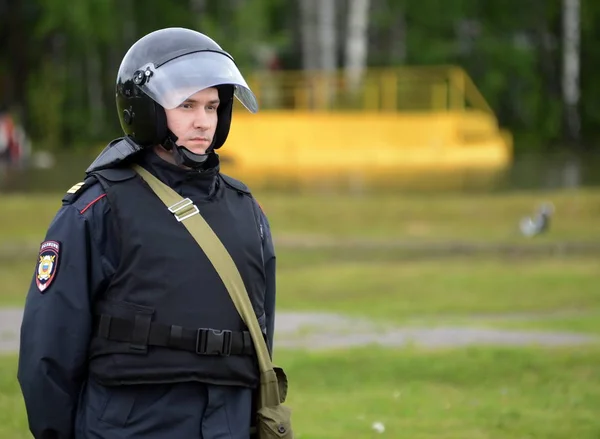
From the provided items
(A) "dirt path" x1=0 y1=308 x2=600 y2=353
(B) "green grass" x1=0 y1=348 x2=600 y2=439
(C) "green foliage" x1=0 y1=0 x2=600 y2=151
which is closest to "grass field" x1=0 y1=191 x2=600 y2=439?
(B) "green grass" x1=0 y1=348 x2=600 y2=439

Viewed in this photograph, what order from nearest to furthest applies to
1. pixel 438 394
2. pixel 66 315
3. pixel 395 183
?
pixel 66 315 < pixel 438 394 < pixel 395 183

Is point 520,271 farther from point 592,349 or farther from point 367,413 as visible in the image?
point 367,413

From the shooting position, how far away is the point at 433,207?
2050 cm

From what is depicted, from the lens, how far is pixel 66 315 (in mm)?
3619

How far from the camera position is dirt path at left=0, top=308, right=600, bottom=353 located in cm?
998

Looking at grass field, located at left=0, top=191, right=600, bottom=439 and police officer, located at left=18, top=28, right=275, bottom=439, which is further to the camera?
grass field, located at left=0, top=191, right=600, bottom=439

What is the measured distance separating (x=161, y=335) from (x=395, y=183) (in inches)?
865

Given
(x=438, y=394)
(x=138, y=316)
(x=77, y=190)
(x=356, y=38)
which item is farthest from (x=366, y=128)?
(x=138, y=316)

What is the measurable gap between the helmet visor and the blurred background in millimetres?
3381

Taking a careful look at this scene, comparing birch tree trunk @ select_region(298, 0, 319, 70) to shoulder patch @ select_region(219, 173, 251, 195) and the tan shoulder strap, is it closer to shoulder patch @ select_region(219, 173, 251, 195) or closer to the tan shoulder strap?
shoulder patch @ select_region(219, 173, 251, 195)

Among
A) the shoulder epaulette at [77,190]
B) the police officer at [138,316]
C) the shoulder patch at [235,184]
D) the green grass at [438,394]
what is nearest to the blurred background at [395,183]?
the green grass at [438,394]

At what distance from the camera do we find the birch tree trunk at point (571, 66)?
4084 centimetres

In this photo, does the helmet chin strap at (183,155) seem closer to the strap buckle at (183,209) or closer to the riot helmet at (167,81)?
the riot helmet at (167,81)

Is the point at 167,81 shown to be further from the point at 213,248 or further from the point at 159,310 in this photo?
the point at 159,310
